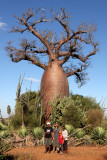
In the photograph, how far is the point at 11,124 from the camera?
1177cm

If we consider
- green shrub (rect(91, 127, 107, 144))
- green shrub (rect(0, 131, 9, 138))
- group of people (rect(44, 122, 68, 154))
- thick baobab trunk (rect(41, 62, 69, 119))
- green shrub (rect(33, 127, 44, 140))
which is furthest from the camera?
thick baobab trunk (rect(41, 62, 69, 119))

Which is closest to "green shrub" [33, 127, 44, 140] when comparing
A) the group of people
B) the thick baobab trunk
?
the group of people

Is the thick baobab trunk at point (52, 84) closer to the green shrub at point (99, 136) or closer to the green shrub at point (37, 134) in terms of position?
the green shrub at point (37, 134)

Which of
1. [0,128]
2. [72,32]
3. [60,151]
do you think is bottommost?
[60,151]

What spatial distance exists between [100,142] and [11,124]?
178 inches

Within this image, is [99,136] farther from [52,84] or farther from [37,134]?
[52,84]

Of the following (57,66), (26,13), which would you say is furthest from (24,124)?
(26,13)

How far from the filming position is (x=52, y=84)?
14.2 m

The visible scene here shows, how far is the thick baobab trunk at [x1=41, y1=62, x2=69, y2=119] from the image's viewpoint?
46.0ft

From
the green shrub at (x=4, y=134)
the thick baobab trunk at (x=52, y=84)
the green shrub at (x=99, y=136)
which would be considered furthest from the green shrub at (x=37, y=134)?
the thick baobab trunk at (x=52, y=84)

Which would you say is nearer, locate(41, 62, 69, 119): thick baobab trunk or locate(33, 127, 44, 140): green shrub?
locate(33, 127, 44, 140): green shrub

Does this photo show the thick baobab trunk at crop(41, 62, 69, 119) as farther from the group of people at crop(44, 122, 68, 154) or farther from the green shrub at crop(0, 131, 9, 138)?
the group of people at crop(44, 122, 68, 154)

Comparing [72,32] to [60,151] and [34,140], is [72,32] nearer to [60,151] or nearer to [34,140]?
[34,140]

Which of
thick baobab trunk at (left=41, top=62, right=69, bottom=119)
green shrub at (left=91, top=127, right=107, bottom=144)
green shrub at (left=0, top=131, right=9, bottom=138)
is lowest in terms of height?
green shrub at (left=91, top=127, right=107, bottom=144)
